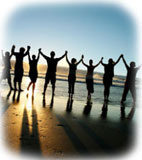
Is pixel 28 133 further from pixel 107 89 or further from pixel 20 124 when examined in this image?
pixel 107 89

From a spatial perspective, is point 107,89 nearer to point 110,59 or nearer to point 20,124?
point 110,59

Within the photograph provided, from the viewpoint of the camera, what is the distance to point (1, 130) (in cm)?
443

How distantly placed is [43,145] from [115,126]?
2.77 metres

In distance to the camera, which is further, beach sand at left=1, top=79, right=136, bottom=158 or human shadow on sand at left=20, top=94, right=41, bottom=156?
beach sand at left=1, top=79, right=136, bottom=158

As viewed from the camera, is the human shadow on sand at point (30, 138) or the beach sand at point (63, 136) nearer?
the human shadow on sand at point (30, 138)

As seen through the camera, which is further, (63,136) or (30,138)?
(63,136)

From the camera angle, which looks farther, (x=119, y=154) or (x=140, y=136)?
(x=140, y=136)

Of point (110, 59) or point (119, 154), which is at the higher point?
point (110, 59)

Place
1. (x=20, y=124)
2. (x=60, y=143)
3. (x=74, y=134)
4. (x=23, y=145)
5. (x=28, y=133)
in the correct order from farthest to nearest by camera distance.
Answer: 1. (x=20, y=124)
2. (x=74, y=134)
3. (x=28, y=133)
4. (x=60, y=143)
5. (x=23, y=145)

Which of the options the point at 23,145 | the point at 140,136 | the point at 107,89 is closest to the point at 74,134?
the point at 23,145

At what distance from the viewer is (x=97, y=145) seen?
159 inches

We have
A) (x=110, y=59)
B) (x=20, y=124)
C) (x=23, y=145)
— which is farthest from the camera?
(x=110, y=59)

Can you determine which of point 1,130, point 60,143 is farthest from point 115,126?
point 1,130

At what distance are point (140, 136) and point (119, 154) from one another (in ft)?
5.16
